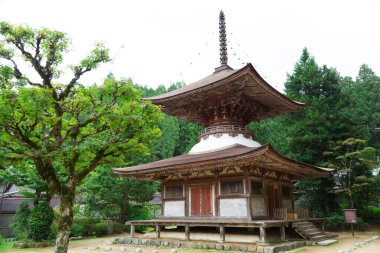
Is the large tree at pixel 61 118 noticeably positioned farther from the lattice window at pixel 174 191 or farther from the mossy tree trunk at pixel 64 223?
the lattice window at pixel 174 191

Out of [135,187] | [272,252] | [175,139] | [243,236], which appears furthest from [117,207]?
[175,139]

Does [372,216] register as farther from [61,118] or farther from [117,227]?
[61,118]

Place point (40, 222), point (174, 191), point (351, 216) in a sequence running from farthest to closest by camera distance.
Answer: point (40, 222)
point (351, 216)
point (174, 191)

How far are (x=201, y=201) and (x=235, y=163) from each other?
371cm

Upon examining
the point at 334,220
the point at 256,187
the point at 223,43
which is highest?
the point at 223,43

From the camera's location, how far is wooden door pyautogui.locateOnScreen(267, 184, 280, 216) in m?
15.9

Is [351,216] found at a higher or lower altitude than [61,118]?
lower

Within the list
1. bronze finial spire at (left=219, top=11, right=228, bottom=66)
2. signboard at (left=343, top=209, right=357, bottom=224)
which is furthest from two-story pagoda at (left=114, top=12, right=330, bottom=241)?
bronze finial spire at (left=219, top=11, right=228, bottom=66)

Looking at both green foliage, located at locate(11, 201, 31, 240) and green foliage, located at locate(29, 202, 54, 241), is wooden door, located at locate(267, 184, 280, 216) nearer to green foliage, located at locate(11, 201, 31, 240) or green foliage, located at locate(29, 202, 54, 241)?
green foliage, located at locate(29, 202, 54, 241)

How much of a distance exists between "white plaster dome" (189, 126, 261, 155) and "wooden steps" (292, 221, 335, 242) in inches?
183

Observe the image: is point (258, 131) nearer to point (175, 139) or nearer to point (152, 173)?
point (152, 173)

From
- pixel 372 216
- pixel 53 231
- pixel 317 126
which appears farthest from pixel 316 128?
pixel 53 231

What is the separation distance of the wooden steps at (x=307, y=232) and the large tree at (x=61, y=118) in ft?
29.6

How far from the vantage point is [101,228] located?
75.2ft
